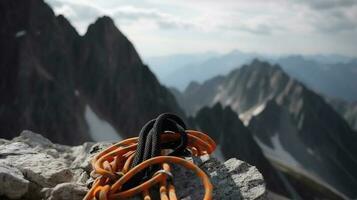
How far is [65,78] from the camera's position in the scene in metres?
108

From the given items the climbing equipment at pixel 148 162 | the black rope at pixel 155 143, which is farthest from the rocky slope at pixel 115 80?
the black rope at pixel 155 143

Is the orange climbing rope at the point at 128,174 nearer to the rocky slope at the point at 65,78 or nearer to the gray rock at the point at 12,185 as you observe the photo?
the gray rock at the point at 12,185

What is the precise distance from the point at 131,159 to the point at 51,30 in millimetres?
101757

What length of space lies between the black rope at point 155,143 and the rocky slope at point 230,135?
138m

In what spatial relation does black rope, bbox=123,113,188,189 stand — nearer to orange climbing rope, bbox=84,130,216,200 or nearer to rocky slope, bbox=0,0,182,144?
orange climbing rope, bbox=84,130,216,200

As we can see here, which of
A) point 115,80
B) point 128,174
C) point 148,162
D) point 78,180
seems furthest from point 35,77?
point 128,174

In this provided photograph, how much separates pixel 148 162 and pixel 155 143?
77 cm

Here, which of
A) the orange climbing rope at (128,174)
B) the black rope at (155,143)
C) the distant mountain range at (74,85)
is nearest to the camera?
the orange climbing rope at (128,174)

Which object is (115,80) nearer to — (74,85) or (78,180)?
(74,85)

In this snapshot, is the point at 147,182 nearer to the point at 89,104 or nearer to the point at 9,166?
the point at 9,166

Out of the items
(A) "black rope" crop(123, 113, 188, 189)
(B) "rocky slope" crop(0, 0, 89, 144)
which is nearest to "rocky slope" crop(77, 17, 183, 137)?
(B) "rocky slope" crop(0, 0, 89, 144)

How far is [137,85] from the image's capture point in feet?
412

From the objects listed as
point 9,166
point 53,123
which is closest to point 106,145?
point 9,166

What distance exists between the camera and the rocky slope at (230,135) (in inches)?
5999
